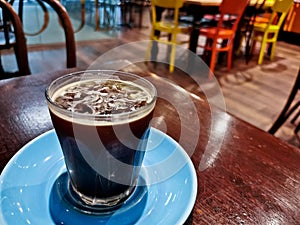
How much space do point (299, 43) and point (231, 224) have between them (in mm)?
4662

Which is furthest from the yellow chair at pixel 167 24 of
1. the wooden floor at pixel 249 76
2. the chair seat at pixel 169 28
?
the wooden floor at pixel 249 76

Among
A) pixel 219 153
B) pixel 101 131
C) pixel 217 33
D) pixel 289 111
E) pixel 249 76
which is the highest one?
pixel 101 131

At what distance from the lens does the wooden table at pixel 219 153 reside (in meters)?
0.41

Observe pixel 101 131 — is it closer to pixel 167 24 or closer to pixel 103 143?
pixel 103 143

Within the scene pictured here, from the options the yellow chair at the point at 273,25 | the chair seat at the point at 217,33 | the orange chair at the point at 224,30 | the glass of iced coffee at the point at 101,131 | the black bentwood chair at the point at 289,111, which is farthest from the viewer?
the yellow chair at the point at 273,25

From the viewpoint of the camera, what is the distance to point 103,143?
364 mm

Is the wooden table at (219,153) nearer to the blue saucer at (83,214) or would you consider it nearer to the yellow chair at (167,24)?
the blue saucer at (83,214)

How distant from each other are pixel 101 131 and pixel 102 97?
0.06 meters

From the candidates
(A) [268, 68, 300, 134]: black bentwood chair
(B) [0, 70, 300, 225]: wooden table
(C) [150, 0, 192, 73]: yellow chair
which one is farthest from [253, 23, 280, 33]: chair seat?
(B) [0, 70, 300, 225]: wooden table

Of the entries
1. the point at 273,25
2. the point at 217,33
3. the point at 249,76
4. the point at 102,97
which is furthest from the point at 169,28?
the point at 102,97

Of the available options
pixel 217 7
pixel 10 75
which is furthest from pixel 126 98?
pixel 217 7

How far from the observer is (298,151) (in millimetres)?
559

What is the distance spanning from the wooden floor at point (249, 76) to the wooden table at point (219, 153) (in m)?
1.20

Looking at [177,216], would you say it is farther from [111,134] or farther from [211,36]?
[211,36]
